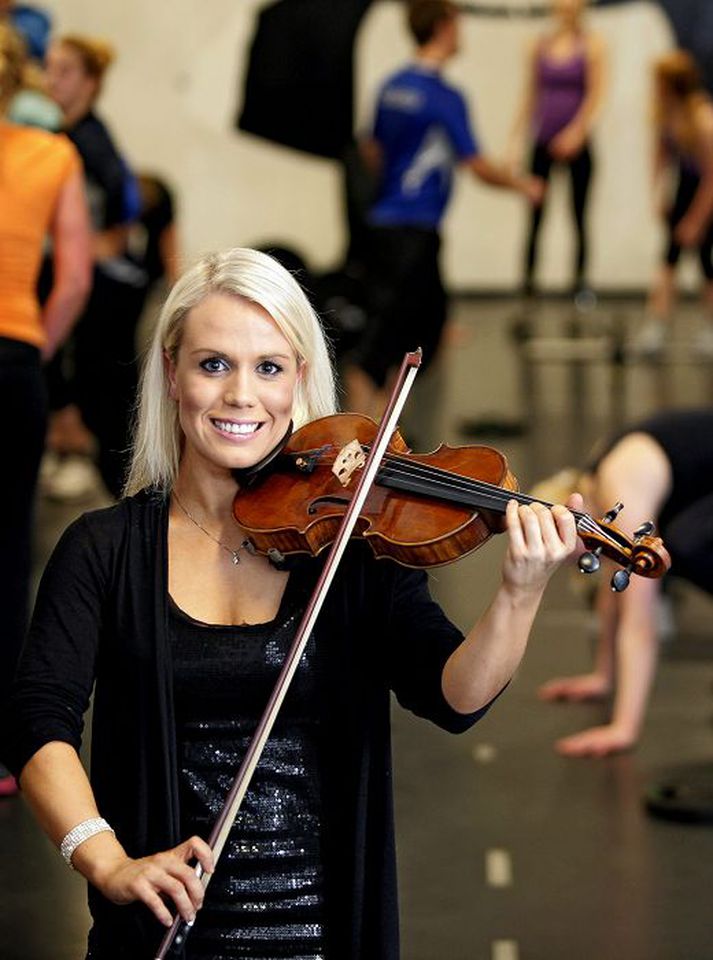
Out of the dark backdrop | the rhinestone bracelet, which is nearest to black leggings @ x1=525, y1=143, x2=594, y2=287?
the dark backdrop

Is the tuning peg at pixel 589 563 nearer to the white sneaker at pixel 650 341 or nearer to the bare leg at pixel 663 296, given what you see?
the white sneaker at pixel 650 341

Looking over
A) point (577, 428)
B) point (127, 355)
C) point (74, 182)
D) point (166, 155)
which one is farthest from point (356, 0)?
point (74, 182)

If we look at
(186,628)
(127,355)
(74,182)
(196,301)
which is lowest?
(186,628)

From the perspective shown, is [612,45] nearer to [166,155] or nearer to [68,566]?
[166,155]

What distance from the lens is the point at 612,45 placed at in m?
12.5

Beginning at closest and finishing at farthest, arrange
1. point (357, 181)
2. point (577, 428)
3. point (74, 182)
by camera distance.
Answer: point (74, 182), point (577, 428), point (357, 181)

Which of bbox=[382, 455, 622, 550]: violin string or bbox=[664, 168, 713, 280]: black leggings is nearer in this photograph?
bbox=[382, 455, 622, 550]: violin string

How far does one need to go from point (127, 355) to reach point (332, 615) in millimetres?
4239

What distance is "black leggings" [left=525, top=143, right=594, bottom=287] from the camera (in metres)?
11.1

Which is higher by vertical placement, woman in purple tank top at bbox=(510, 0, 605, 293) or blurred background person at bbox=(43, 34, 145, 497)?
woman in purple tank top at bbox=(510, 0, 605, 293)

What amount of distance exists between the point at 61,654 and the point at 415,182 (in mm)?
5715

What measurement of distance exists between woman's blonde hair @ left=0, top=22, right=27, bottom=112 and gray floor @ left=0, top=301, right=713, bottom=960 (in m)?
1.38

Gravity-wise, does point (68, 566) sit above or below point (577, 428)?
→ below

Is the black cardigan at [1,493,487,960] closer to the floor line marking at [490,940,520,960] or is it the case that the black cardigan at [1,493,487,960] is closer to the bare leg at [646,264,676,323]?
the floor line marking at [490,940,520,960]
